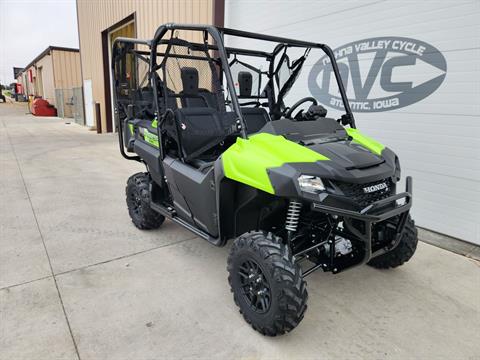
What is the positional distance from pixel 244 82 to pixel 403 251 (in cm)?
182

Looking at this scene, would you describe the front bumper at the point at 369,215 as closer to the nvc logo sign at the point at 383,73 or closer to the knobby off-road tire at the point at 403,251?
the knobby off-road tire at the point at 403,251

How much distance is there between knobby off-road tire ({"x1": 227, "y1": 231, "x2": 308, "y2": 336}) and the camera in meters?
1.83

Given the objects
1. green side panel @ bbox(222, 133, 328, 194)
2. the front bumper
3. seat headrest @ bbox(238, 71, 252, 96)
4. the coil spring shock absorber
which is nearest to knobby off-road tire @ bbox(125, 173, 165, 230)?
seat headrest @ bbox(238, 71, 252, 96)

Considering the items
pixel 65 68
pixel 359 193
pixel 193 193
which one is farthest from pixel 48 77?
pixel 359 193

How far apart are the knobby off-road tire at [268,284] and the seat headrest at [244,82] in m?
1.39

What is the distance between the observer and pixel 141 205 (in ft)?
11.1

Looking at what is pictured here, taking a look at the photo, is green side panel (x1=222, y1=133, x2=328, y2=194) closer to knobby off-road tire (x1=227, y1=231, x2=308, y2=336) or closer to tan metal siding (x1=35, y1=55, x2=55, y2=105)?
knobby off-road tire (x1=227, y1=231, x2=308, y2=336)

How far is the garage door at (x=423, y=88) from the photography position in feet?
10.5

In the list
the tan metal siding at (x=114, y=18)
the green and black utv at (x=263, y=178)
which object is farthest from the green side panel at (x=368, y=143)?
the tan metal siding at (x=114, y=18)

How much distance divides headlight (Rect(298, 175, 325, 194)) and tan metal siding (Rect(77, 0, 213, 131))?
5.21m

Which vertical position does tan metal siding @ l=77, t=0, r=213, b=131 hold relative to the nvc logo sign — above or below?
above

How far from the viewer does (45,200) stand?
14.5 feet

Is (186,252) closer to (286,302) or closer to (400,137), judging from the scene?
(286,302)

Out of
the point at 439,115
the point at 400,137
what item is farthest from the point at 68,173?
the point at 439,115
